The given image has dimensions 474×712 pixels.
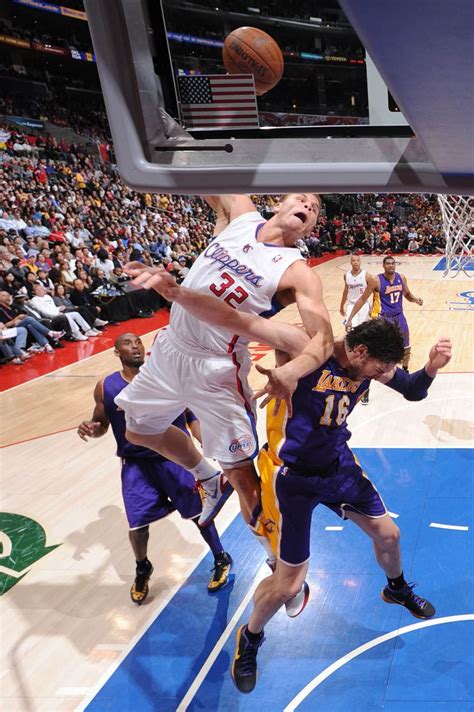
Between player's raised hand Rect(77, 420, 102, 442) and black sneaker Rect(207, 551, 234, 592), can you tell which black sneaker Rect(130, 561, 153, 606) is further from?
player's raised hand Rect(77, 420, 102, 442)

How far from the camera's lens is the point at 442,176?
1598 millimetres

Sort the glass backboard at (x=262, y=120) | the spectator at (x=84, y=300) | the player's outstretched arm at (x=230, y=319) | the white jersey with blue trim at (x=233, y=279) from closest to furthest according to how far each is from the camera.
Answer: the glass backboard at (x=262, y=120) → the player's outstretched arm at (x=230, y=319) → the white jersey with blue trim at (x=233, y=279) → the spectator at (x=84, y=300)

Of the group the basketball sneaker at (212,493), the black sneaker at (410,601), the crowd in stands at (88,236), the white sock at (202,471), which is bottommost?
the crowd in stands at (88,236)

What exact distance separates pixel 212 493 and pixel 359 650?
122 centimetres

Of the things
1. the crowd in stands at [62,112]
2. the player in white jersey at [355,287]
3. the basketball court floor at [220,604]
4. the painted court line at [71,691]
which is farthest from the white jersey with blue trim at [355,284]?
the crowd in stands at [62,112]

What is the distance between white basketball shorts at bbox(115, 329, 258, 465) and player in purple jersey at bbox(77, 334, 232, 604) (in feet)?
2.59

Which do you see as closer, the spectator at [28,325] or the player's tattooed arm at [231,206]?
the player's tattooed arm at [231,206]

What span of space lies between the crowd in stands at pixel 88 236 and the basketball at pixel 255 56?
9.45 meters

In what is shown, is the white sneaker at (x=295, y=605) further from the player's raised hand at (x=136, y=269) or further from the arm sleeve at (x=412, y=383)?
the player's raised hand at (x=136, y=269)

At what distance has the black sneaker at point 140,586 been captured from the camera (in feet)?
14.1

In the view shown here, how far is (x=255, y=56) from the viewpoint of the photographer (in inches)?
70.8

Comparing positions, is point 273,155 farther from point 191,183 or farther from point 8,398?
point 8,398

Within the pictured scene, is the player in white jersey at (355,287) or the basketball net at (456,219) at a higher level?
the basketball net at (456,219)

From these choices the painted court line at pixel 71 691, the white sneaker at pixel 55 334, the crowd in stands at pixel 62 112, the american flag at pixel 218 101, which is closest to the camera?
the american flag at pixel 218 101
